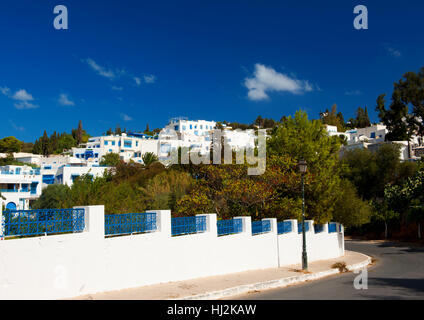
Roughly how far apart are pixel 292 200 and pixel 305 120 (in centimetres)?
790

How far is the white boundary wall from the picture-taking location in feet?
29.3

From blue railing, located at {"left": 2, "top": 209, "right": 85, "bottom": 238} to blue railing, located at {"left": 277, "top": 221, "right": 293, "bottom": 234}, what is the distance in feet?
37.5

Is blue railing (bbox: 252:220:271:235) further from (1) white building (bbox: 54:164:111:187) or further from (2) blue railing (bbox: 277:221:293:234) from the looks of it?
(1) white building (bbox: 54:164:111:187)

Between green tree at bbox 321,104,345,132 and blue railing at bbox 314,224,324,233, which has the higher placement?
green tree at bbox 321,104,345,132

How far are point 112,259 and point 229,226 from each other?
6.06 m

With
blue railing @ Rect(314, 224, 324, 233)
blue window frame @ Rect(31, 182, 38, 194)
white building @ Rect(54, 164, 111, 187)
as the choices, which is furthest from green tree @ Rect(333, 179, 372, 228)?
white building @ Rect(54, 164, 111, 187)

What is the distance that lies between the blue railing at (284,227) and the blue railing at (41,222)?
1143 cm

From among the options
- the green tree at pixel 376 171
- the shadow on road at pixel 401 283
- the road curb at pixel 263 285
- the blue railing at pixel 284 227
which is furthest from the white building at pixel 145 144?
the shadow on road at pixel 401 283

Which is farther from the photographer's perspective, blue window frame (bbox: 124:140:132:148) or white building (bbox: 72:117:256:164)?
blue window frame (bbox: 124:140:132:148)

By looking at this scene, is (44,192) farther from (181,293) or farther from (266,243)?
(181,293)

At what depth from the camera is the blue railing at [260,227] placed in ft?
57.9

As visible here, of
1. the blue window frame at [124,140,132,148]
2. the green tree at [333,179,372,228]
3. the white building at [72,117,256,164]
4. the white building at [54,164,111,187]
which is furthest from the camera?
the blue window frame at [124,140,132,148]

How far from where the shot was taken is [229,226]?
1593 centimetres

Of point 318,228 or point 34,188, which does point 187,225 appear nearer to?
point 318,228
